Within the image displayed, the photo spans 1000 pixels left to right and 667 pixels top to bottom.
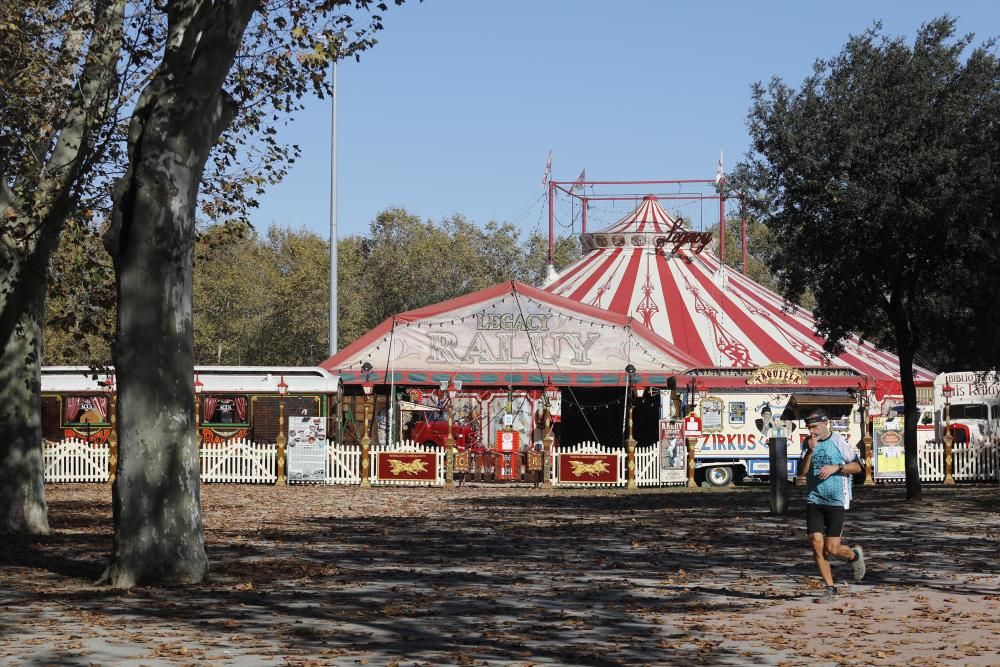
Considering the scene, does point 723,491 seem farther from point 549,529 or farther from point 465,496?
point 549,529

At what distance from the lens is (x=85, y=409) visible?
39531 mm

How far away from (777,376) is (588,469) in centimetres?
510

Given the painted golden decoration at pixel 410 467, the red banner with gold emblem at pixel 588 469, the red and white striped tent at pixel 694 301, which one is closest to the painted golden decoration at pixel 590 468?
the red banner with gold emblem at pixel 588 469

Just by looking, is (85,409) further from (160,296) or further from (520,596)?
(520,596)

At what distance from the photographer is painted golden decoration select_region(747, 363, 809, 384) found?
113 ft

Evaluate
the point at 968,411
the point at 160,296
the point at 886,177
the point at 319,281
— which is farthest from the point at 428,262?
the point at 160,296

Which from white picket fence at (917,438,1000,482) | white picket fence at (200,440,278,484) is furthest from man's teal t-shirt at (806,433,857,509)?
white picket fence at (200,440,278,484)

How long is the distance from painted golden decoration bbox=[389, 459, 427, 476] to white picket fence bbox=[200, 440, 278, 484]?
3.13 m

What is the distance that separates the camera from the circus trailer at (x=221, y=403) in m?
38.3

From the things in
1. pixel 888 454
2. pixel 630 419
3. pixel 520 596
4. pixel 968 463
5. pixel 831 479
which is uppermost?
pixel 630 419

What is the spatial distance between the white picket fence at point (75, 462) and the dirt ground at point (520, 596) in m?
13.0

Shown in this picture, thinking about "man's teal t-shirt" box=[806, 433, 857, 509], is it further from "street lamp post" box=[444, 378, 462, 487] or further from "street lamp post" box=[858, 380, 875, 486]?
"street lamp post" box=[858, 380, 875, 486]

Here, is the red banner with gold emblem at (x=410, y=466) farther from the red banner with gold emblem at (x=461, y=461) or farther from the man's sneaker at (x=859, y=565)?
the man's sneaker at (x=859, y=565)

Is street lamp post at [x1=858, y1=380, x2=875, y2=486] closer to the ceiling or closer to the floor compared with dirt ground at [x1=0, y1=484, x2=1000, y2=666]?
closer to the ceiling
